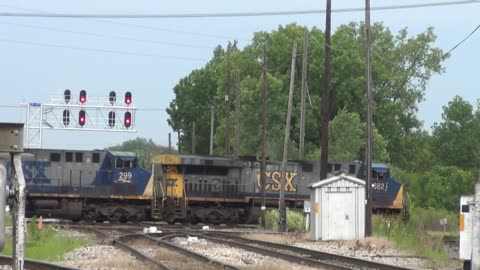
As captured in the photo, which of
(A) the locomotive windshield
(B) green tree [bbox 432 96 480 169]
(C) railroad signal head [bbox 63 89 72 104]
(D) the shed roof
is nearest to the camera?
(D) the shed roof

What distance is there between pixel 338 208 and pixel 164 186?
15.4m

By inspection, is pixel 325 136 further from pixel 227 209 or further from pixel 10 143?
pixel 10 143

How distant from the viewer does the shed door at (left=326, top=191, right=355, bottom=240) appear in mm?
26266

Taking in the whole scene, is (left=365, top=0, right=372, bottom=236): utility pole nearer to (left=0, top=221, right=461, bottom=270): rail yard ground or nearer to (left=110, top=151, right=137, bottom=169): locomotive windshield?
(left=0, top=221, right=461, bottom=270): rail yard ground

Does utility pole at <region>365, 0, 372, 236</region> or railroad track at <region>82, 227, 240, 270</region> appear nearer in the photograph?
railroad track at <region>82, 227, 240, 270</region>

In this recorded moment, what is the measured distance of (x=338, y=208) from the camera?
2634 centimetres

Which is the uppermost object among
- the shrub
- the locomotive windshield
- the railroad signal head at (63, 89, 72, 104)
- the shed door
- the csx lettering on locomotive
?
the railroad signal head at (63, 89, 72, 104)

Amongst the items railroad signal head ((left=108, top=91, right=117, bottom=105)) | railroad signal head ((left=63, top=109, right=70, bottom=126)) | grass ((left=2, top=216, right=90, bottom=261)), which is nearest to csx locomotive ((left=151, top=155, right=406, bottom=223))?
railroad signal head ((left=108, top=91, right=117, bottom=105))

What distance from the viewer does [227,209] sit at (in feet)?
135

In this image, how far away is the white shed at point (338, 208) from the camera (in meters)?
26.2

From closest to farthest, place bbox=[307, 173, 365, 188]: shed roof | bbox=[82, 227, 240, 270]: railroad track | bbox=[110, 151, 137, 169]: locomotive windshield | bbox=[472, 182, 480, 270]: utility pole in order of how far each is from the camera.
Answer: bbox=[472, 182, 480, 270]: utility pole < bbox=[82, 227, 240, 270]: railroad track < bbox=[307, 173, 365, 188]: shed roof < bbox=[110, 151, 137, 169]: locomotive windshield

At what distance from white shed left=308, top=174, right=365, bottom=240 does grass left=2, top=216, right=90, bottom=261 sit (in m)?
7.20

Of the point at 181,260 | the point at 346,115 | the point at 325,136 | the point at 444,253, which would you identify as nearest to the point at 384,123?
the point at 346,115

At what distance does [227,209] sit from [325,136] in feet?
37.2
